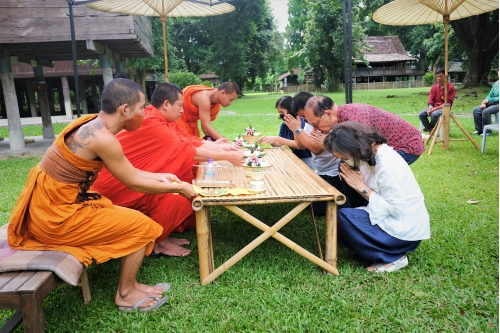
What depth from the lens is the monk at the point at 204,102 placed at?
5195 millimetres

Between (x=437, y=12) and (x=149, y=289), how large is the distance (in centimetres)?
674

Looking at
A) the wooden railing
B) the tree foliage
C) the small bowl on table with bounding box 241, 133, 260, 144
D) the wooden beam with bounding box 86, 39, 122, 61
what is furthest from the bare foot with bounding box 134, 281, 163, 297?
the wooden railing

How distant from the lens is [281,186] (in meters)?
3.15

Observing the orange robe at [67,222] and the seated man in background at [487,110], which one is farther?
the seated man in background at [487,110]

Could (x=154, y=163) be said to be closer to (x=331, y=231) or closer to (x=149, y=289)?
(x=149, y=289)

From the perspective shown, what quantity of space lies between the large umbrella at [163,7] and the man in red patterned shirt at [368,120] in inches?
107

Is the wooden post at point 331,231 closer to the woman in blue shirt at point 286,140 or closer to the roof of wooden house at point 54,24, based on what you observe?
the woman in blue shirt at point 286,140

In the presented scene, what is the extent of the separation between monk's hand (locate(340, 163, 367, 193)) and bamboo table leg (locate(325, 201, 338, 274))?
0.33m

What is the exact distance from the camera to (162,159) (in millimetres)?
3527

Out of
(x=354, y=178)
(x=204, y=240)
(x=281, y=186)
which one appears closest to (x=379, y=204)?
(x=354, y=178)

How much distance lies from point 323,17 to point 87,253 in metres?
27.3

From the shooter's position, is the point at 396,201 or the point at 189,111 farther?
the point at 189,111

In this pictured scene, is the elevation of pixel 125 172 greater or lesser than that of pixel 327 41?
lesser

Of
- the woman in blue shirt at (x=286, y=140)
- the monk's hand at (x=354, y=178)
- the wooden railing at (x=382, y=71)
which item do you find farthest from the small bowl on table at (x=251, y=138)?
the wooden railing at (x=382, y=71)
